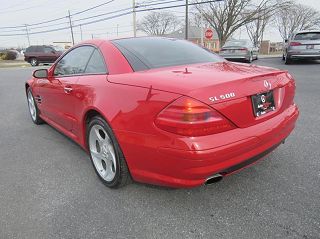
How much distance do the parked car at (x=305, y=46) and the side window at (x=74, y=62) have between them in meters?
12.1

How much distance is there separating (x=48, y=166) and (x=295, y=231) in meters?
2.65

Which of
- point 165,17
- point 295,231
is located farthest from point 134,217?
point 165,17

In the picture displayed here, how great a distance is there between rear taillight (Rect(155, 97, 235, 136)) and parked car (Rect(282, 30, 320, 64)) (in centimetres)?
1294

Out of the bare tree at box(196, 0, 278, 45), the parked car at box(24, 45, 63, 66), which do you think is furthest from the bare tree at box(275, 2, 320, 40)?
the parked car at box(24, 45, 63, 66)

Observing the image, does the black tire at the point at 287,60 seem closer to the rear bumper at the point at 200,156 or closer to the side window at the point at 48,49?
the rear bumper at the point at 200,156

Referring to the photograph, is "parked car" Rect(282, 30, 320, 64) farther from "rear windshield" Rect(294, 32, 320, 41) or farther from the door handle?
the door handle

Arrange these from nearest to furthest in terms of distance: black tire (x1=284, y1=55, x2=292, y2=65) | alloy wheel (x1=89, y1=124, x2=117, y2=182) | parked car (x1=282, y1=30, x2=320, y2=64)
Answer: alloy wheel (x1=89, y1=124, x2=117, y2=182) < parked car (x1=282, y1=30, x2=320, y2=64) < black tire (x1=284, y1=55, x2=292, y2=65)

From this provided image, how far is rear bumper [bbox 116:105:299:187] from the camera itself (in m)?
2.12

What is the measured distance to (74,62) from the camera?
3727mm

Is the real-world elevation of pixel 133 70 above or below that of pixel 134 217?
above

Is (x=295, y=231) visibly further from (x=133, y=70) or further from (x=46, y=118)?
(x=46, y=118)

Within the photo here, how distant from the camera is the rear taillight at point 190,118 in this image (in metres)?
2.08

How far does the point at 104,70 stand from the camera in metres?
2.99

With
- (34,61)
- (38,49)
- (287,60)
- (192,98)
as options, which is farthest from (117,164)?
(34,61)
